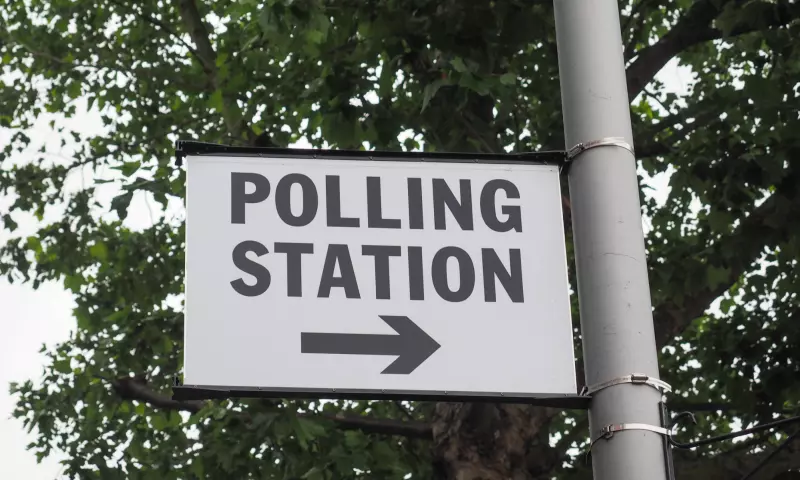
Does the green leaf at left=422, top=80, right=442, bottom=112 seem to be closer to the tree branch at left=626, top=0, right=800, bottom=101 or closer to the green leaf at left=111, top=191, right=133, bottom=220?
the green leaf at left=111, top=191, right=133, bottom=220

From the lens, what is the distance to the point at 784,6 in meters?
7.79

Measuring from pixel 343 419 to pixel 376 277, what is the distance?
661 cm

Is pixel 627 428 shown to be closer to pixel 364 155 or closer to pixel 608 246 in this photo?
pixel 608 246

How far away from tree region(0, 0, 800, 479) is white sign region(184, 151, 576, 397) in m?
3.83

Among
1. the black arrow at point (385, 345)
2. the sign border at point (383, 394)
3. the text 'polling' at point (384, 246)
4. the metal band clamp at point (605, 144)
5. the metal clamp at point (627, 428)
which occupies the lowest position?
the metal clamp at point (627, 428)

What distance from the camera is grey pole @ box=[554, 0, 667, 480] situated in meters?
2.62

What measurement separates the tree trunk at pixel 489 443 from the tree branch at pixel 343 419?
242mm

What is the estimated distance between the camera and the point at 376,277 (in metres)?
2.96

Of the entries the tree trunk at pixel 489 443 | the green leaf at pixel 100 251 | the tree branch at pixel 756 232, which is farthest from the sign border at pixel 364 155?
the green leaf at pixel 100 251

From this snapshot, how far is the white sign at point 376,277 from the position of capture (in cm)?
286

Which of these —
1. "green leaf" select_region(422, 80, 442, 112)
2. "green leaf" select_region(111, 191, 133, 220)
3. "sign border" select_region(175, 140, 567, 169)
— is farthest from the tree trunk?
"sign border" select_region(175, 140, 567, 169)

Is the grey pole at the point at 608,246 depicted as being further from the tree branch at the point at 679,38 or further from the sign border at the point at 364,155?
the tree branch at the point at 679,38

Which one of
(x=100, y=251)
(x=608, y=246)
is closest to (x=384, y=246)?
(x=608, y=246)

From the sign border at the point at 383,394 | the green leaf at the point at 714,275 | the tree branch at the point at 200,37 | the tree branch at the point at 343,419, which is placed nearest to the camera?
the sign border at the point at 383,394
